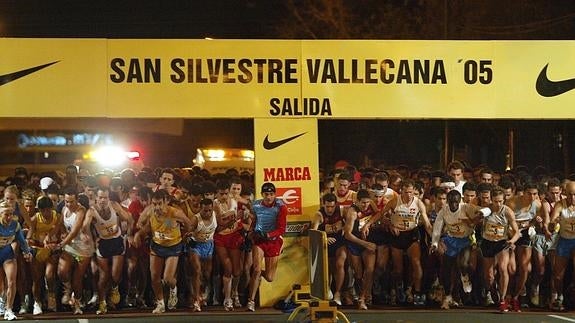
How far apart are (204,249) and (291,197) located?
1345 millimetres

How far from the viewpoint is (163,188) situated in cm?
1247

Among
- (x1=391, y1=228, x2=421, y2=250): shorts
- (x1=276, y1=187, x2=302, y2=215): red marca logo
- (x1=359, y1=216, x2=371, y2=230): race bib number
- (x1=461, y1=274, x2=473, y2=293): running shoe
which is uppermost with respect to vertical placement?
(x1=276, y1=187, x2=302, y2=215): red marca logo

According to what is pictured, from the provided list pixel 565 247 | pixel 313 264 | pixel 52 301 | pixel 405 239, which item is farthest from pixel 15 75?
pixel 565 247

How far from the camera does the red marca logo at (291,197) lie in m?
12.3

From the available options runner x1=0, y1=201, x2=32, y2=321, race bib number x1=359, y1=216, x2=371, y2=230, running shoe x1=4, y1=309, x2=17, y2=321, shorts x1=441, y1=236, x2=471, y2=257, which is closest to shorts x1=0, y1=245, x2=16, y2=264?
runner x1=0, y1=201, x2=32, y2=321

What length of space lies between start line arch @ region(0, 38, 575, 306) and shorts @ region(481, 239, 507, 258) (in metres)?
1.72

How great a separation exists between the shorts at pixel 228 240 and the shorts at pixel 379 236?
180 cm

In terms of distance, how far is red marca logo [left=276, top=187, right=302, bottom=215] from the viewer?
12.3m

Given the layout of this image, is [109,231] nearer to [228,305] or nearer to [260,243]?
[228,305]

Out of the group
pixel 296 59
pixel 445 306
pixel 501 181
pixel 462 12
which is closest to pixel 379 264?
pixel 445 306

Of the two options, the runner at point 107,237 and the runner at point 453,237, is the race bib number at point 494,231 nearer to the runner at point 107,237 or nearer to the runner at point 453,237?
the runner at point 453,237

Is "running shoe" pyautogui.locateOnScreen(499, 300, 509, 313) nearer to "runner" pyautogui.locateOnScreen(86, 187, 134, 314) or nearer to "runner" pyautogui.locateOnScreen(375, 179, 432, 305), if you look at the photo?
"runner" pyautogui.locateOnScreen(375, 179, 432, 305)

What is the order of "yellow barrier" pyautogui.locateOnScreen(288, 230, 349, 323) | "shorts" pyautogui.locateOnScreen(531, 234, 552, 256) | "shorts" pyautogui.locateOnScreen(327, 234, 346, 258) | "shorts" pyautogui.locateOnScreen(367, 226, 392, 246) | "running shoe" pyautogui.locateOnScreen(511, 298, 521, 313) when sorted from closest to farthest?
1. "yellow barrier" pyautogui.locateOnScreen(288, 230, 349, 323)
2. "running shoe" pyautogui.locateOnScreen(511, 298, 521, 313)
3. "shorts" pyautogui.locateOnScreen(327, 234, 346, 258)
4. "shorts" pyautogui.locateOnScreen(531, 234, 552, 256)
5. "shorts" pyautogui.locateOnScreen(367, 226, 392, 246)

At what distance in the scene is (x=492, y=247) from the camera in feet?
39.7
